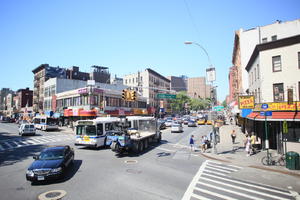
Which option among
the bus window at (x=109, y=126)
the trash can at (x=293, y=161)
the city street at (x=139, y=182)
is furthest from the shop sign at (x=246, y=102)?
the bus window at (x=109, y=126)

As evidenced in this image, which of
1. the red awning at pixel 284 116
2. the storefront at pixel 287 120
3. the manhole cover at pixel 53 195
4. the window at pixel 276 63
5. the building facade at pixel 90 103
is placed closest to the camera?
the manhole cover at pixel 53 195

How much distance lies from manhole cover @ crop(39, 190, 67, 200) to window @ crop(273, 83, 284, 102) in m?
19.3

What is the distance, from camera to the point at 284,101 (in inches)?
700

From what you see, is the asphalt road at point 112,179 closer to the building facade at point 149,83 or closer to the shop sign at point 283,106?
the shop sign at point 283,106

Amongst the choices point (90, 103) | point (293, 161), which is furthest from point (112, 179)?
point (90, 103)

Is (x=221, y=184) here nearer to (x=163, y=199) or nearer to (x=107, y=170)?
(x=163, y=199)

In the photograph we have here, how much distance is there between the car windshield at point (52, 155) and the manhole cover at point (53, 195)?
2.68m

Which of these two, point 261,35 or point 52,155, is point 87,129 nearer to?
point 52,155

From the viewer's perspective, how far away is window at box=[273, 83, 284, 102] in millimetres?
18356

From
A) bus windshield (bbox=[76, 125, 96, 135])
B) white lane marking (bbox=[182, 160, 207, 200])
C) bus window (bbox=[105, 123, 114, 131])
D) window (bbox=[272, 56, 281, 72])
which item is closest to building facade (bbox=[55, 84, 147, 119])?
bus window (bbox=[105, 123, 114, 131])

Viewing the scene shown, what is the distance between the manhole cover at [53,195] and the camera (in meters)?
8.37

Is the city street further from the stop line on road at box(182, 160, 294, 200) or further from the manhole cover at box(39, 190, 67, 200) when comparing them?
the manhole cover at box(39, 190, 67, 200)

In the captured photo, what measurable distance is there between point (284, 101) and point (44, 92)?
68.8 m

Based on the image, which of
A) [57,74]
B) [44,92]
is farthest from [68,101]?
[57,74]
